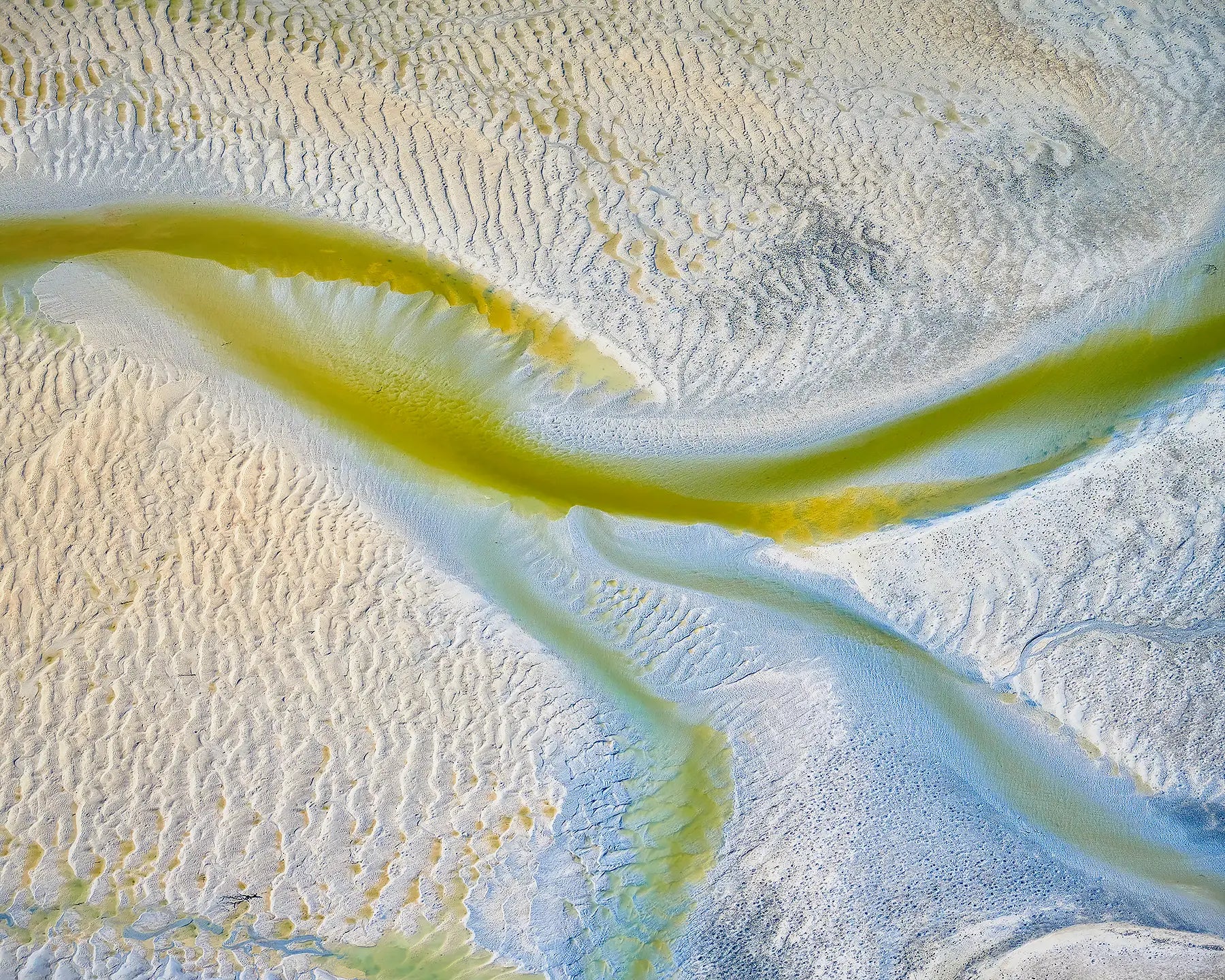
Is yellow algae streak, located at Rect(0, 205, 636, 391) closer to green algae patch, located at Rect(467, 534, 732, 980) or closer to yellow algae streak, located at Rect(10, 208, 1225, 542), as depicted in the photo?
yellow algae streak, located at Rect(10, 208, 1225, 542)

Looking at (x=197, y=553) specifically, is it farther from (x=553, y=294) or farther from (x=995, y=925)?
(x=995, y=925)

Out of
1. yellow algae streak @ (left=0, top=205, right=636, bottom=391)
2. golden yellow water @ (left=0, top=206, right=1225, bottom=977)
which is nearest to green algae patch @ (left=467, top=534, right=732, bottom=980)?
golden yellow water @ (left=0, top=206, right=1225, bottom=977)

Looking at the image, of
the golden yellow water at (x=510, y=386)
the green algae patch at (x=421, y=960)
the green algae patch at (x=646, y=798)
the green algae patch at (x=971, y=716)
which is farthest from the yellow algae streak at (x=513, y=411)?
the green algae patch at (x=421, y=960)

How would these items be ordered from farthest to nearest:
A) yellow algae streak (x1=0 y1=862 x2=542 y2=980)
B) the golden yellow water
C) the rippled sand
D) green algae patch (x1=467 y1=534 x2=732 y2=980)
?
1. the golden yellow water
2. green algae patch (x1=467 y1=534 x2=732 y2=980)
3. the rippled sand
4. yellow algae streak (x1=0 y1=862 x2=542 y2=980)

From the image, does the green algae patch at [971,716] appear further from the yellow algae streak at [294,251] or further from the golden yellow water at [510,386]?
the yellow algae streak at [294,251]

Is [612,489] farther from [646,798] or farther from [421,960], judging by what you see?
[421,960]

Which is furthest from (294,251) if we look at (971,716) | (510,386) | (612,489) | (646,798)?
(971,716)
